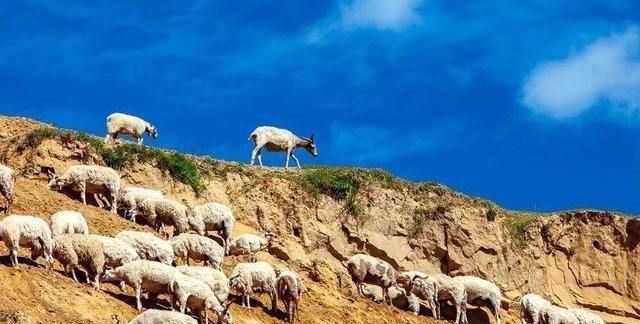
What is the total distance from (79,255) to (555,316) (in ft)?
55.8

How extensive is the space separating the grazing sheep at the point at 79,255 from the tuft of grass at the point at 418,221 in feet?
56.5

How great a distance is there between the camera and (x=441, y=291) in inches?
1374

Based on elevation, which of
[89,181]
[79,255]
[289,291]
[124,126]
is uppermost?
[124,126]

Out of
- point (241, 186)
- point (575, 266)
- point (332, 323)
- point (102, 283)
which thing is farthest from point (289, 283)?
point (575, 266)

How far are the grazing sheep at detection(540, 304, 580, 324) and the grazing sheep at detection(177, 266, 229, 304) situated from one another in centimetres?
1314

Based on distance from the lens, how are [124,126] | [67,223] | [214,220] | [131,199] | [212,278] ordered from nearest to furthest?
1. [212,278]
2. [67,223]
3. [131,199]
4. [214,220]
5. [124,126]

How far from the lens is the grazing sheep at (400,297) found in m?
34.2

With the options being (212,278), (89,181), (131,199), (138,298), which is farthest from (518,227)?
(138,298)

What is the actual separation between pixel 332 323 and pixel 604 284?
715 inches

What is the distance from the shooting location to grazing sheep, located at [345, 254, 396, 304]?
111 ft

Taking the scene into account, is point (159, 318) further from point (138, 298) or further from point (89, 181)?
point (89, 181)

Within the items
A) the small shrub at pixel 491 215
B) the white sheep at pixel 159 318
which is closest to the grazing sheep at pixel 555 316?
the small shrub at pixel 491 215

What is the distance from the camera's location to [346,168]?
40375 mm

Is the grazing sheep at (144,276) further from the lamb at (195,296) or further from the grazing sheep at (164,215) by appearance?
the grazing sheep at (164,215)
